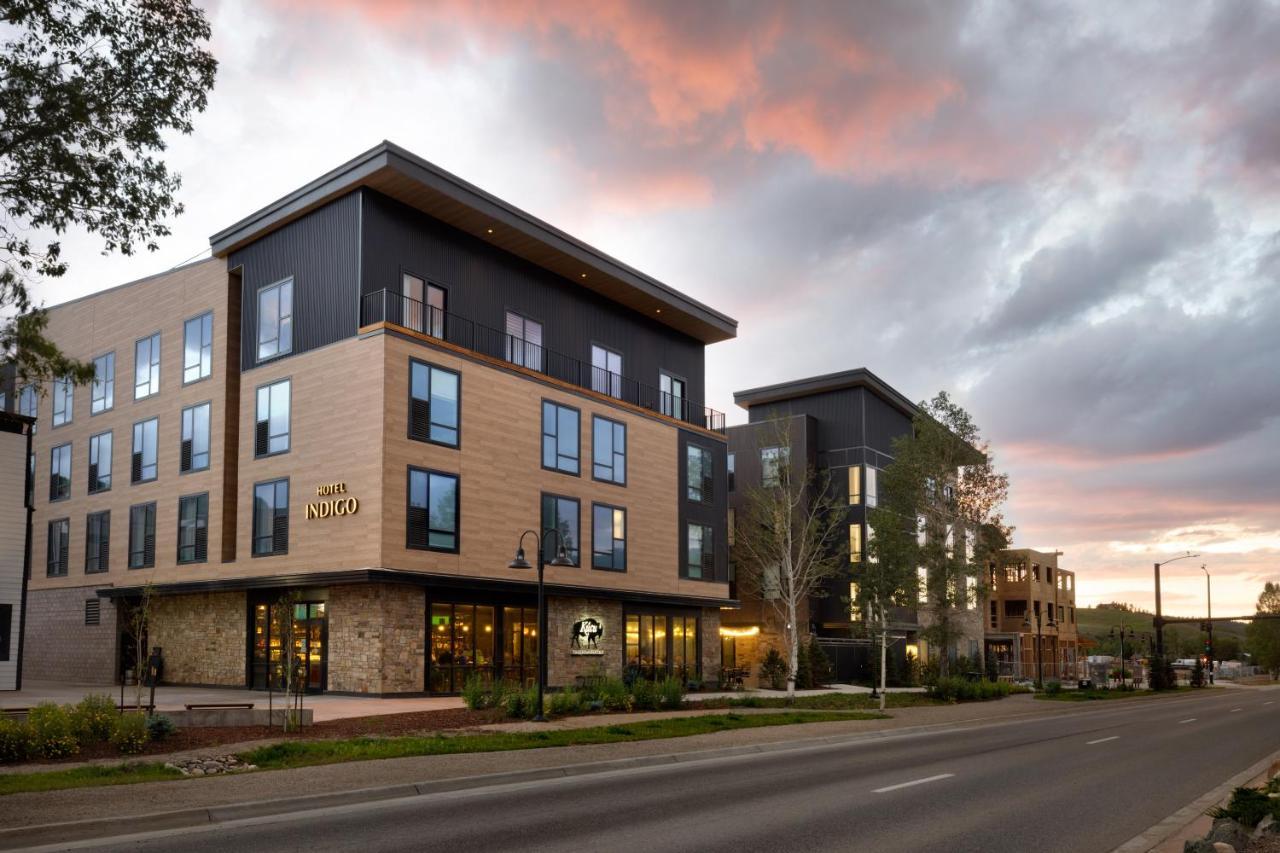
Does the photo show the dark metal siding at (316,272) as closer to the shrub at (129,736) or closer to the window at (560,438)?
the window at (560,438)

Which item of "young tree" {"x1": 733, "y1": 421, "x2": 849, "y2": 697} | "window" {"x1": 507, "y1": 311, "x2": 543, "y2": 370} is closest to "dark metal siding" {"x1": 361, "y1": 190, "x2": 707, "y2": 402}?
"window" {"x1": 507, "y1": 311, "x2": 543, "y2": 370}

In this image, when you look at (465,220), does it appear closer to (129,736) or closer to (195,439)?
(195,439)

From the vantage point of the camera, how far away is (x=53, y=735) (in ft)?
52.4

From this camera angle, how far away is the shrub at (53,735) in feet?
51.8

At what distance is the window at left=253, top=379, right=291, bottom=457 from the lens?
3416cm

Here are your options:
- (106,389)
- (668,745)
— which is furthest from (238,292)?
(668,745)

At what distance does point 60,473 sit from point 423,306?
21.3 metres

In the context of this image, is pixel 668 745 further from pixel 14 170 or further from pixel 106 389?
pixel 106 389

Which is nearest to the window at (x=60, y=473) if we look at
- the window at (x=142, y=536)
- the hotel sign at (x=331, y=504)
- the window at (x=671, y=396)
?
the window at (x=142, y=536)

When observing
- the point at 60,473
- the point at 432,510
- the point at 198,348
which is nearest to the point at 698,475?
the point at 432,510

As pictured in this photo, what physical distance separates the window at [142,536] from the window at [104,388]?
5.19 m

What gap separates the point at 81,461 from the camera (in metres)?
43.4

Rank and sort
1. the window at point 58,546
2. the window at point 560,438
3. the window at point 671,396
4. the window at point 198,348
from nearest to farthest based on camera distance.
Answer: the window at point 560,438 < the window at point 198,348 < the window at point 58,546 < the window at point 671,396

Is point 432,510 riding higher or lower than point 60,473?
lower
